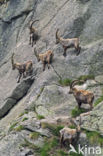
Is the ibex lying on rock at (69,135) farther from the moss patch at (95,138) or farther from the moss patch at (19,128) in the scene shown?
the moss patch at (19,128)

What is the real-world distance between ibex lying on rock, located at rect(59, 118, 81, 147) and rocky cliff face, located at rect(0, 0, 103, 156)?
644mm

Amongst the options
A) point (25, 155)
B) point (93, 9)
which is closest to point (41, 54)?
point (93, 9)

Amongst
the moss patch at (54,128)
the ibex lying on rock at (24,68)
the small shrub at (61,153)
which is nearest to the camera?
the small shrub at (61,153)

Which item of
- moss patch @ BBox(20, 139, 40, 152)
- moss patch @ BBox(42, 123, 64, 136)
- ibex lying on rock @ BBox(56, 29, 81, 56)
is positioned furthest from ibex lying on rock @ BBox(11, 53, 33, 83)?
moss patch @ BBox(20, 139, 40, 152)

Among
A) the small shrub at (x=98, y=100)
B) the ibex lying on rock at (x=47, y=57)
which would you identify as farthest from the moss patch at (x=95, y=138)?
the ibex lying on rock at (x=47, y=57)

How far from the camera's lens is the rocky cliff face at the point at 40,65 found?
18.7m

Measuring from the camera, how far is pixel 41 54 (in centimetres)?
2472

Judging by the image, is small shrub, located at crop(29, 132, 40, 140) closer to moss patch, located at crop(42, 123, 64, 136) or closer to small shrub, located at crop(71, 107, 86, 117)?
moss patch, located at crop(42, 123, 64, 136)

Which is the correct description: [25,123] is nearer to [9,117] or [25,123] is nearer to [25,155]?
[25,155]

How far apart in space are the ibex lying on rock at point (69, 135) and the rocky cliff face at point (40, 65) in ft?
2.11

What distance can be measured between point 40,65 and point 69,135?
8534 mm

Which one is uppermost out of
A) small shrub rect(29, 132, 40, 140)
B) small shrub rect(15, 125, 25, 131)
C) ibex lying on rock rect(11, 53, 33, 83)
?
small shrub rect(15, 125, 25, 131)

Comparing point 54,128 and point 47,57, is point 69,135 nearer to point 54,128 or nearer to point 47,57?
point 54,128

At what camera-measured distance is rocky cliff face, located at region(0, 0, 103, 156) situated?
61.5ft
